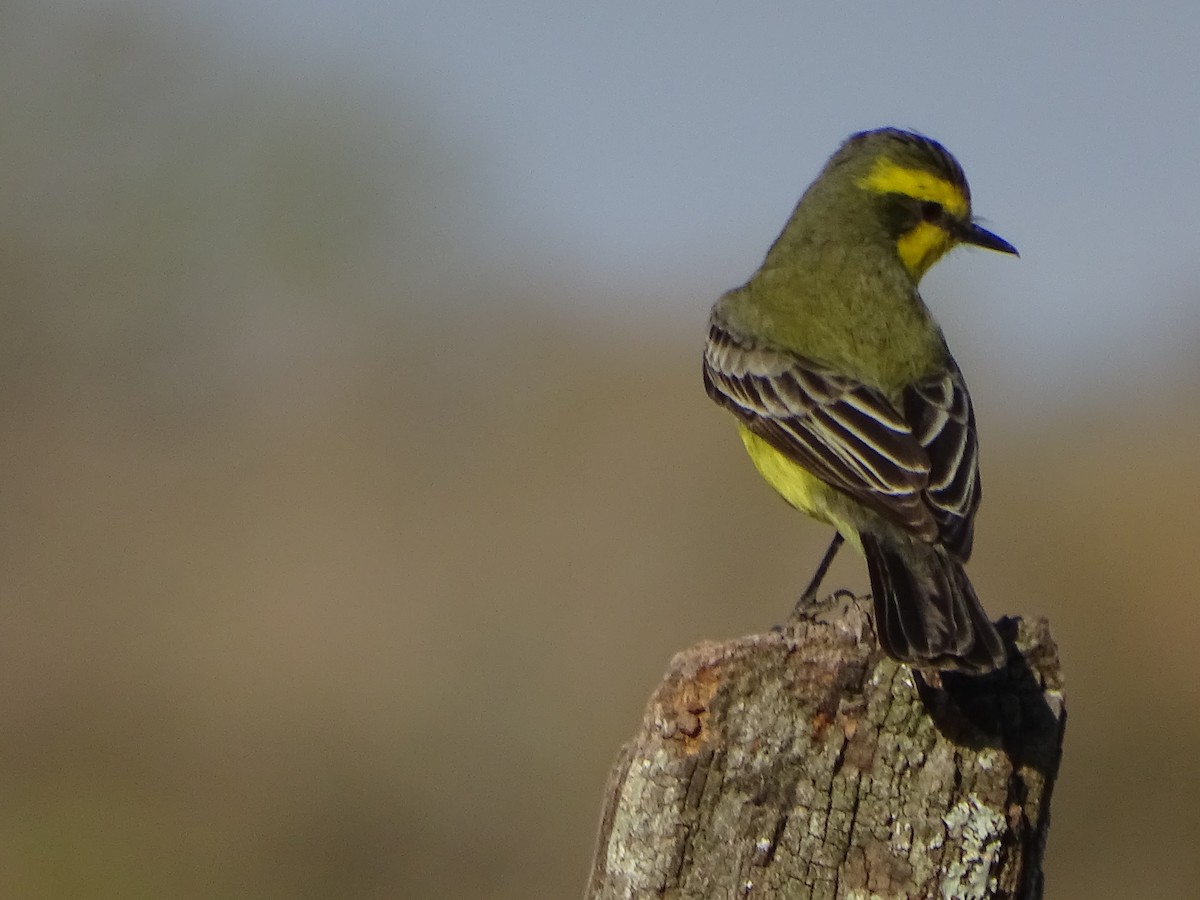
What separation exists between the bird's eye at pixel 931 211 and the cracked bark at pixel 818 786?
4408mm

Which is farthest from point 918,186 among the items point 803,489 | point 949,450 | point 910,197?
point 949,450

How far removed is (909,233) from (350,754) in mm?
8249

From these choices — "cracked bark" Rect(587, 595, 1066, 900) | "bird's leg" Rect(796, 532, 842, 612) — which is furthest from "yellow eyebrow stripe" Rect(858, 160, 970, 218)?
"cracked bark" Rect(587, 595, 1066, 900)

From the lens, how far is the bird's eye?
8.41 meters

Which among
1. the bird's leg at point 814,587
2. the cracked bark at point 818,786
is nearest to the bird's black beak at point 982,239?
the bird's leg at point 814,587

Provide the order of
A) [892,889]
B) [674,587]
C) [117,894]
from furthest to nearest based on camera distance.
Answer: [674,587], [117,894], [892,889]

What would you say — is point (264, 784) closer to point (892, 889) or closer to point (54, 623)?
point (54, 623)

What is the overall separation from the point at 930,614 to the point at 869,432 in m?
2.07

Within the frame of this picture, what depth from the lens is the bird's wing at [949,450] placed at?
20.4 feet

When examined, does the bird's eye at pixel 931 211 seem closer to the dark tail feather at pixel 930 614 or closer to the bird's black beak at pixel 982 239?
the bird's black beak at pixel 982 239

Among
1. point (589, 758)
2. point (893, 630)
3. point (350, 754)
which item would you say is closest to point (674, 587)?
point (589, 758)

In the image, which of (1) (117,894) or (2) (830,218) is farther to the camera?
(1) (117,894)

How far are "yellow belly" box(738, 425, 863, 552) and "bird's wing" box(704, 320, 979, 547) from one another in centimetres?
10

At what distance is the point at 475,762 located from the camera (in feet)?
47.5
